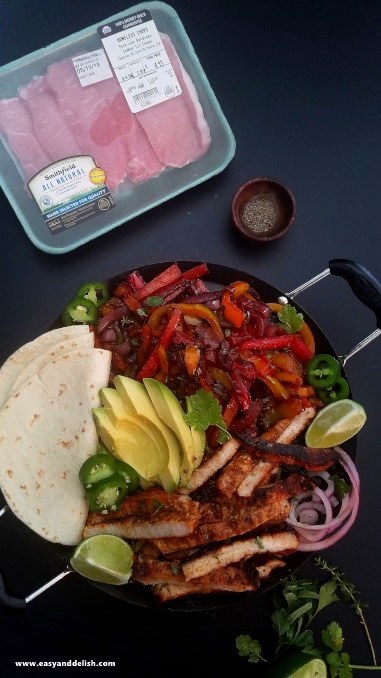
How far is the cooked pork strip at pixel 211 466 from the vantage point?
290cm

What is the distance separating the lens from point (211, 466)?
2.90m

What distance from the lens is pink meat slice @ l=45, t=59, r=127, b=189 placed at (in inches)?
137

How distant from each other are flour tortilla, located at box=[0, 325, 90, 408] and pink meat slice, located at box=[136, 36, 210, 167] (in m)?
1.06

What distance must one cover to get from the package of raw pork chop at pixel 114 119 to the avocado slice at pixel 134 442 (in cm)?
104

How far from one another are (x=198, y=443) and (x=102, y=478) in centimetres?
42

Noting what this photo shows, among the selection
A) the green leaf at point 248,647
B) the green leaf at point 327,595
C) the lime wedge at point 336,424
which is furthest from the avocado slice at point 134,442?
the green leaf at point 327,595

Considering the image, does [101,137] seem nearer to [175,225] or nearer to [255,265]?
[175,225]

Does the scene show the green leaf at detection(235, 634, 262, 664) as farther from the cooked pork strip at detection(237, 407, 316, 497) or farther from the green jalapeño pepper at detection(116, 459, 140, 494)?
the green jalapeño pepper at detection(116, 459, 140, 494)

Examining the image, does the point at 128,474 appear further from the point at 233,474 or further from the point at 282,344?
the point at 282,344

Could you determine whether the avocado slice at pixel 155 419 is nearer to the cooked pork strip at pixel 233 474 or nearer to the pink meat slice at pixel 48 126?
the cooked pork strip at pixel 233 474

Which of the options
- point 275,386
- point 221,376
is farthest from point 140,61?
point 275,386

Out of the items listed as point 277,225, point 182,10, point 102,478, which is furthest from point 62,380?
point 182,10

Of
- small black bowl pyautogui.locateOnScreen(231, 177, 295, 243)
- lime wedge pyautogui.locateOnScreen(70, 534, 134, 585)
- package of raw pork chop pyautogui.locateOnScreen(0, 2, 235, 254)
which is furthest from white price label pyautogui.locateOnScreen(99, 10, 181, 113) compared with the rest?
lime wedge pyautogui.locateOnScreen(70, 534, 134, 585)

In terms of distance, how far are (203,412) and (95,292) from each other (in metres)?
0.79
